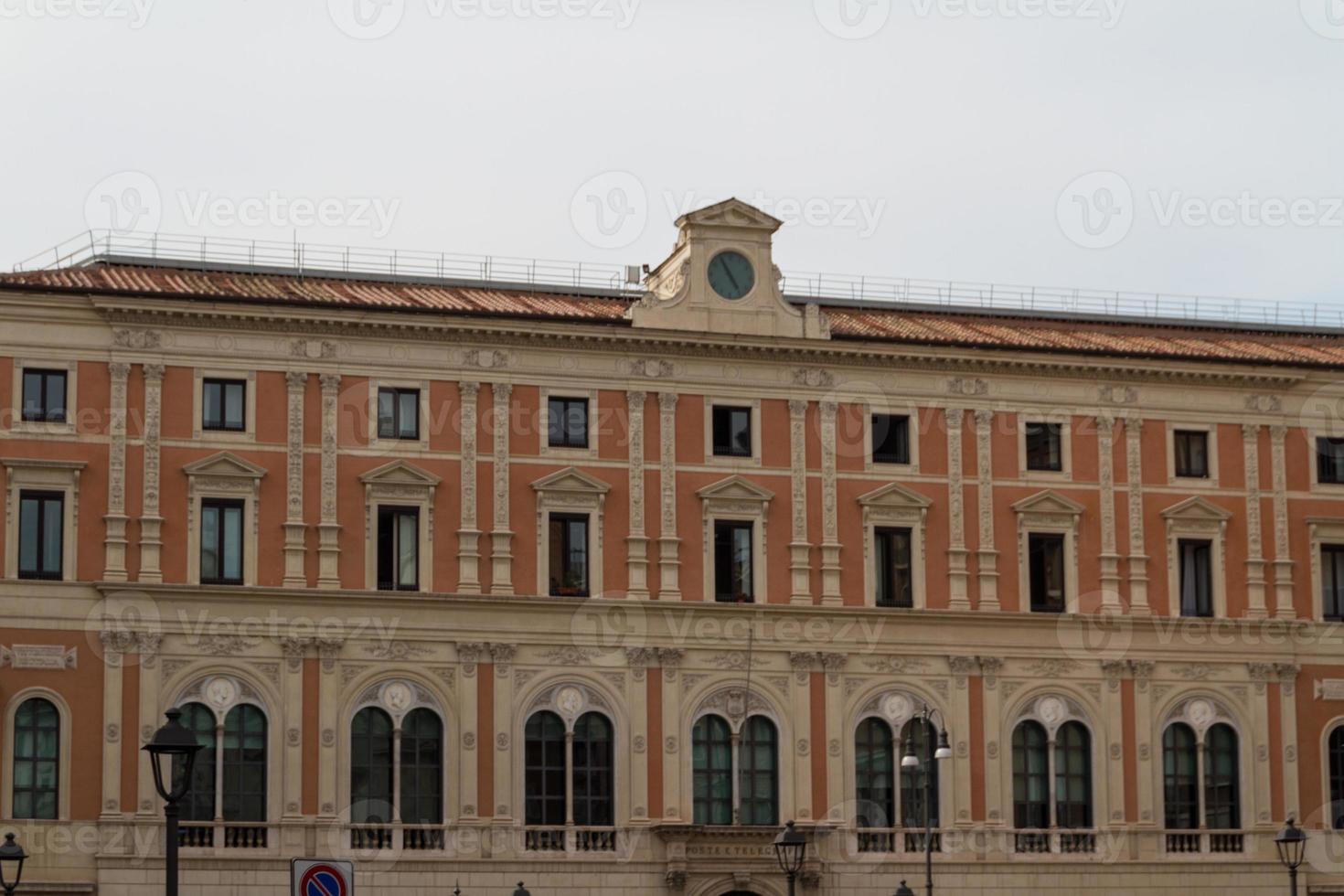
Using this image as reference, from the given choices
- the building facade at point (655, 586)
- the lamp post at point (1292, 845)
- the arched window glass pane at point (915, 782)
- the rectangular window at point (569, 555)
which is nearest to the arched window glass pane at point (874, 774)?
the building facade at point (655, 586)

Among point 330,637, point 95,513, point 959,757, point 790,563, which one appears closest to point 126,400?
point 95,513

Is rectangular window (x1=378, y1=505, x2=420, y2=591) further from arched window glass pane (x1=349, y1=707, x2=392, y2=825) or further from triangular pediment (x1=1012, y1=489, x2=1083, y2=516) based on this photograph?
triangular pediment (x1=1012, y1=489, x2=1083, y2=516)

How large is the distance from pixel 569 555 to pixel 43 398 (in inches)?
528

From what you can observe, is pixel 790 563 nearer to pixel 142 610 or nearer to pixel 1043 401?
pixel 1043 401

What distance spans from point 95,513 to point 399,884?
1142 centimetres

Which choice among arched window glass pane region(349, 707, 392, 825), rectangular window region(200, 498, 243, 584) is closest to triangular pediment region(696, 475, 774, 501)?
arched window glass pane region(349, 707, 392, 825)

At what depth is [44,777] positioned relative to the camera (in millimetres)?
54156

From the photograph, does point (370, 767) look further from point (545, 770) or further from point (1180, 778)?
point (1180, 778)

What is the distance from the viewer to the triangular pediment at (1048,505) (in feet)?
204

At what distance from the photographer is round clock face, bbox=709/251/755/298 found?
61.0 meters

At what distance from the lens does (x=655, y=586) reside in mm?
59062

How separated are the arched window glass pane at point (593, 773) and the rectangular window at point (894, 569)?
826cm

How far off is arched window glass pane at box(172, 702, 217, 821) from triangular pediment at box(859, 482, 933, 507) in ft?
57.9

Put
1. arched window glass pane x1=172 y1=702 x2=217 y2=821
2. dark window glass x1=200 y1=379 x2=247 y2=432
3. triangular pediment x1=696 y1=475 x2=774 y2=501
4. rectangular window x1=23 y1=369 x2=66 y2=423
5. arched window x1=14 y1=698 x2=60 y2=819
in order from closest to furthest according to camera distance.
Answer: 1. arched window x1=14 y1=698 x2=60 y2=819
2. arched window glass pane x1=172 y1=702 x2=217 y2=821
3. rectangular window x1=23 y1=369 x2=66 y2=423
4. dark window glass x1=200 y1=379 x2=247 y2=432
5. triangular pediment x1=696 y1=475 x2=774 y2=501
